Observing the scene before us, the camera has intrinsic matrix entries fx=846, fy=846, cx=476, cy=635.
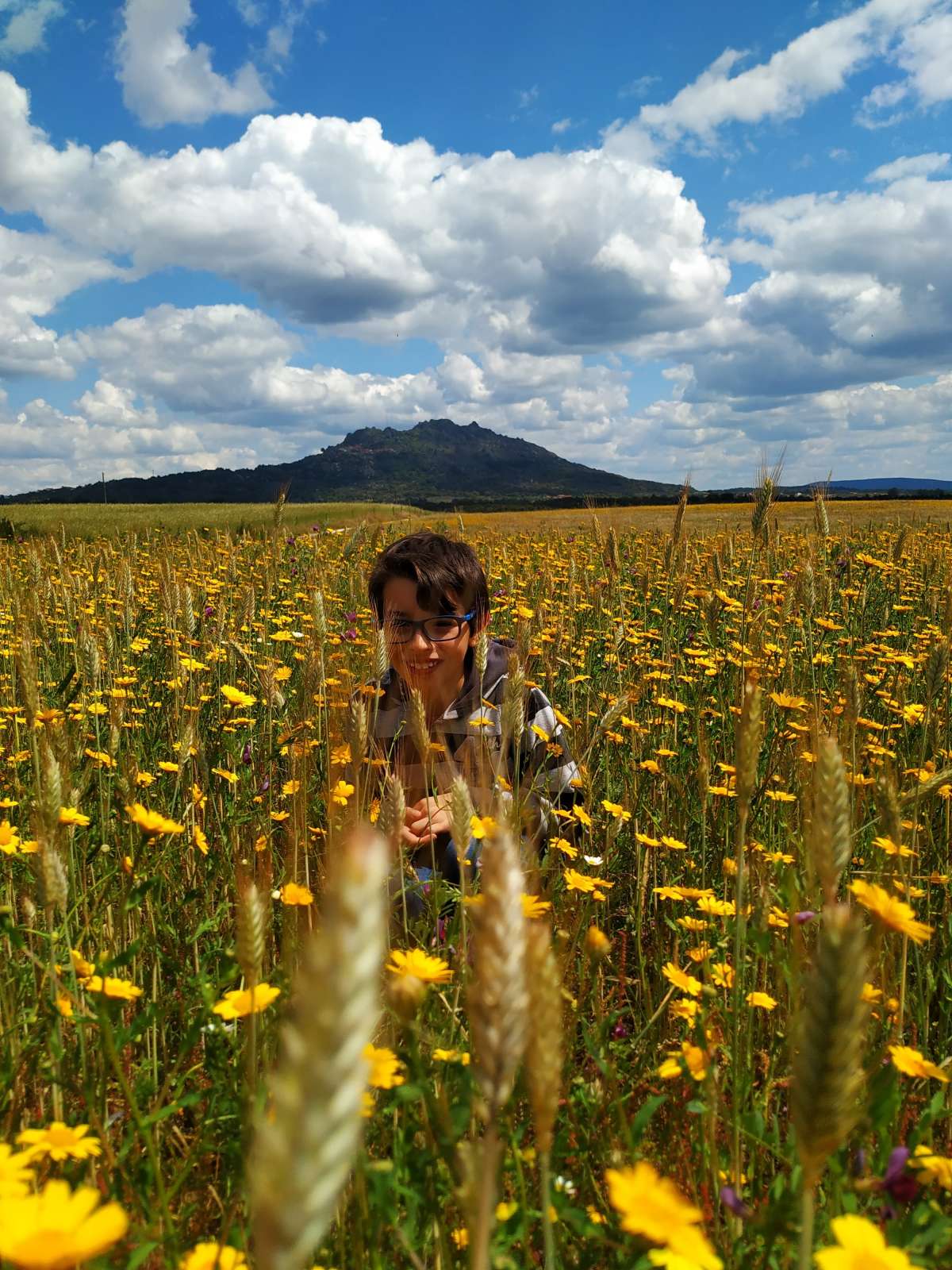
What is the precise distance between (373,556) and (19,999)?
5.00m

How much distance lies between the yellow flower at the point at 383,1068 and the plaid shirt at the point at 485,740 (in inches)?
56.8

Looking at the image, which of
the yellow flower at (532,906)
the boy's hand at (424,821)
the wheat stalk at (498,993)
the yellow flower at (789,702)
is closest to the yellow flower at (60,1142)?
the yellow flower at (532,906)

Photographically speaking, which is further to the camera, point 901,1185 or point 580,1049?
point 580,1049

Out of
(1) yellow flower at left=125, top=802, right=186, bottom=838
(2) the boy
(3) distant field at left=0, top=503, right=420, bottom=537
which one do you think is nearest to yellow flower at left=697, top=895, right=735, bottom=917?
(2) the boy

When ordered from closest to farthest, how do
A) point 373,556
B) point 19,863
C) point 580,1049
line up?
point 580,1049, point 19,863, point 373,556

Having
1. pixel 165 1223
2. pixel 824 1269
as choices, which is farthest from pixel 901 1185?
pixel 165 1223

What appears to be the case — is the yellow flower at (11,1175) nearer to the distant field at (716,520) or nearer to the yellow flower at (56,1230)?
the yellow flower at (56,1230)

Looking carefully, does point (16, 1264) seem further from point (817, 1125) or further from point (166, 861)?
point (166, 861)

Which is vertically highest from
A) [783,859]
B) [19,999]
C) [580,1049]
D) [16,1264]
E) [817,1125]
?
[817,1125]

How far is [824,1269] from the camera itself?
869mm

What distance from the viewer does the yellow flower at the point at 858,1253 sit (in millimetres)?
878

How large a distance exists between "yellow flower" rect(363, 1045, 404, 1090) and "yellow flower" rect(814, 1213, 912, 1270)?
0.64 meters

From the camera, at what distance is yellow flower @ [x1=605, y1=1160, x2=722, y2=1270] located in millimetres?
892

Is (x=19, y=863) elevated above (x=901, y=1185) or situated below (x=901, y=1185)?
below
